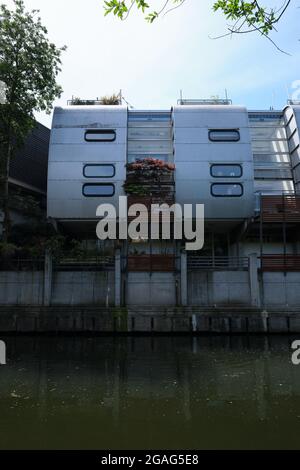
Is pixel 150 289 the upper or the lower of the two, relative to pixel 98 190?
lower

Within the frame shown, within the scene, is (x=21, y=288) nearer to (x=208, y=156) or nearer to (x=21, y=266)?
(x=21, y=266)

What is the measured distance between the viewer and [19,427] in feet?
19.1

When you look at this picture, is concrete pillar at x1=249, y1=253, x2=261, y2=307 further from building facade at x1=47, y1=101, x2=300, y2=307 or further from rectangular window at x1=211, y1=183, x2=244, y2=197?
rectangular window at x1=211, y1=183, x2=244, y2=197

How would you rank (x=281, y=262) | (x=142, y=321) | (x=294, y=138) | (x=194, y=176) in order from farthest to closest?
(x=294, y=138)
(x=194, y=176)
(x=281, y=262)
(x=142, y=321)

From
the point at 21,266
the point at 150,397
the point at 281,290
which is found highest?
the point at 21,266

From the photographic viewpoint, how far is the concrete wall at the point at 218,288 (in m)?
16.8

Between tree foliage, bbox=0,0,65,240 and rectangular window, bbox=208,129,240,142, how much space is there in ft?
27.2

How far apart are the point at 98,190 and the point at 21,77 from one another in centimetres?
633

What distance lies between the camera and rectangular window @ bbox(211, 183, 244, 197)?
20.6 meters

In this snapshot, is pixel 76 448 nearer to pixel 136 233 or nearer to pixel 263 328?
pixel 263 328

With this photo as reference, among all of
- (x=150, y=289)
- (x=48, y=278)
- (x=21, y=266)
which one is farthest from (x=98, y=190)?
(x=150, y=289)

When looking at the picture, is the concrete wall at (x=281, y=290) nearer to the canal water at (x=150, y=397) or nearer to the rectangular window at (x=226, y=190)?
the canal water at (x=150, y=397)

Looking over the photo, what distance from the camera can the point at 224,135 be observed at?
21391 millimetres

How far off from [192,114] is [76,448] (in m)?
19.4
